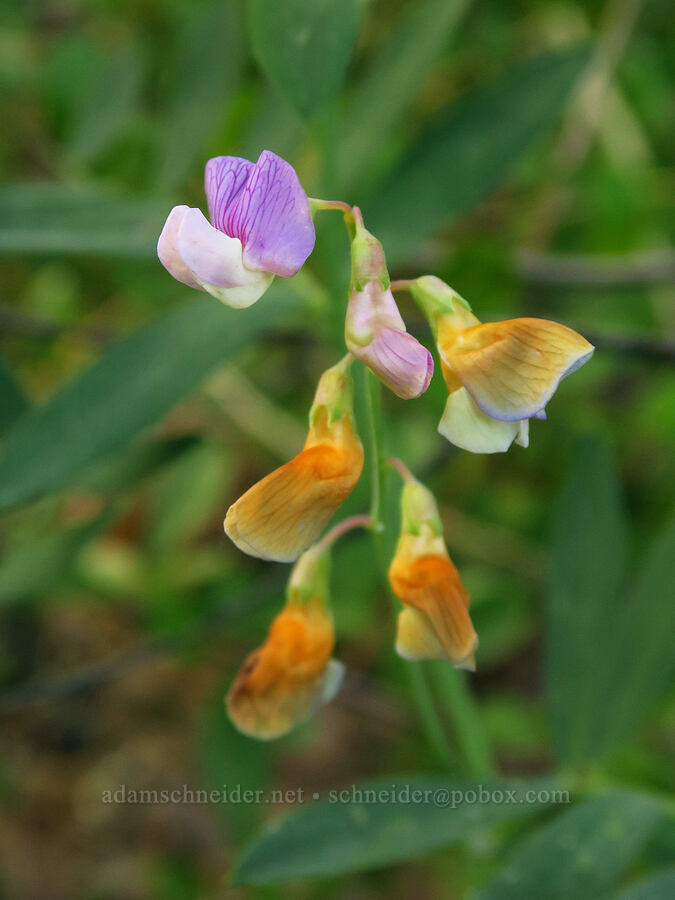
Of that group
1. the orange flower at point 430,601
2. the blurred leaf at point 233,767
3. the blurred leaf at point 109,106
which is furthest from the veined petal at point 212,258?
the blurred leaf at point 233,767

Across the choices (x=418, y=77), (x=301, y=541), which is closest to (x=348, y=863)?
(x=301, y=541)

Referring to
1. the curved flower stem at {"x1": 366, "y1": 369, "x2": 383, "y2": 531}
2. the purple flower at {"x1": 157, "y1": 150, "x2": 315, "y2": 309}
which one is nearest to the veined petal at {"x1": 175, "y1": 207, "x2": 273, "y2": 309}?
the purple flower at {"x1": 157, "y1": 150, "x2": 315, "y2": 309}

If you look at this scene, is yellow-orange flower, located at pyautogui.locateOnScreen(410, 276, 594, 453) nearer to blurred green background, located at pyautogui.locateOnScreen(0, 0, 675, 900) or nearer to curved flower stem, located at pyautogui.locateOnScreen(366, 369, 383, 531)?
curved flower stem, located at pyautogui.locateOnScreen(366, 369, 383, 531)

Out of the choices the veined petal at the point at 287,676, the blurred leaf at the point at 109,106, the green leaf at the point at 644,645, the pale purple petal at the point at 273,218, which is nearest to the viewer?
the pale purple petal at the point at 273,218

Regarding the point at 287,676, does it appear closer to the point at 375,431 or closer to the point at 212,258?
the point at 375,431

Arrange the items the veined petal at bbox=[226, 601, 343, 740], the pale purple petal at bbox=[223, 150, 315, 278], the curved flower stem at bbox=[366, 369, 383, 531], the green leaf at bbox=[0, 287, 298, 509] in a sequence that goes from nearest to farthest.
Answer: the pale purple petal at bbox=[223, 150, 315, 278], the curved flower stem at bbox=[366, 369, 383, 531], the veined petal at bbox=[226, 601, 343, 740], the green leaf at bbox=[0, 287, 298, 509]

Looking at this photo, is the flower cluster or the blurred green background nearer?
the flower cluster

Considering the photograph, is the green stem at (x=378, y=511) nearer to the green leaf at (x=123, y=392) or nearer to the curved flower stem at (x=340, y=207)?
the curved flower stem at (x=340, y=207)
